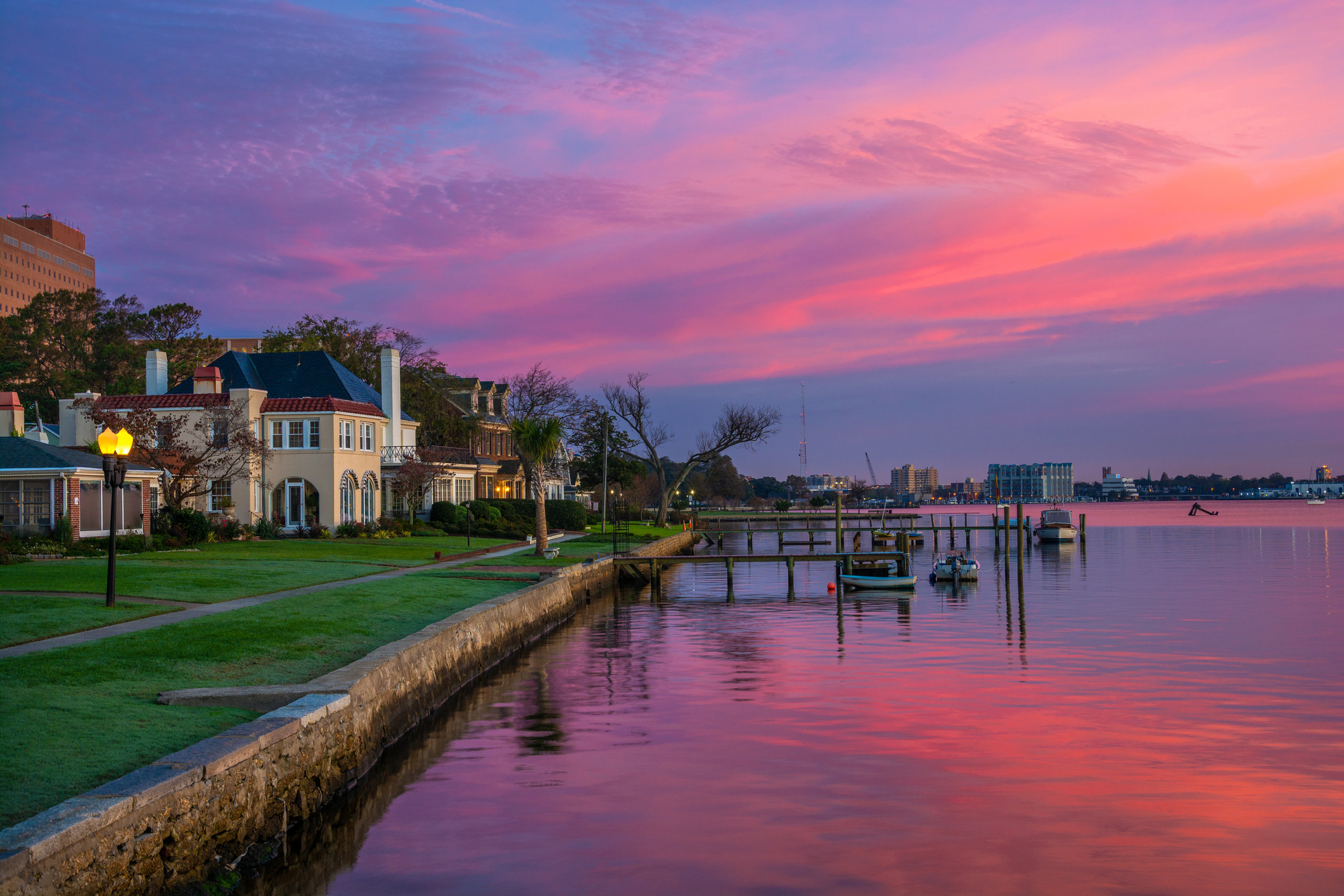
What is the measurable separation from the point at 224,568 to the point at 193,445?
20.9m

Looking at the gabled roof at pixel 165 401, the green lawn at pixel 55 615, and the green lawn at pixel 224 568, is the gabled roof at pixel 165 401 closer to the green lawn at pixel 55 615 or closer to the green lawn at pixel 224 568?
the green lawn at pixel 224 568

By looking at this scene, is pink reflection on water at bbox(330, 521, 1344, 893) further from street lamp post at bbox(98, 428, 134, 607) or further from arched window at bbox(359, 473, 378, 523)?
arched window at bbox(359, 473, 378, 523)

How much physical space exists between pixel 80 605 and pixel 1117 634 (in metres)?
29.2

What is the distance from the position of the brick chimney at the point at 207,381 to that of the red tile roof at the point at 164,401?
2.35 ft

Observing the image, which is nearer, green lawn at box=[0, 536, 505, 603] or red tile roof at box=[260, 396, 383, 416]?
green lawn at box=[0, 536, 505, 603]

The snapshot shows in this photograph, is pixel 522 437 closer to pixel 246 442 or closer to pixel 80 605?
pixel 246 442

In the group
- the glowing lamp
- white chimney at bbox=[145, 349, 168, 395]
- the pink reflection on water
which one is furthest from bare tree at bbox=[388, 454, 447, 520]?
the glowing lamp

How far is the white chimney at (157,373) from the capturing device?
53.9 metres

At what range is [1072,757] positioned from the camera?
55.3ft

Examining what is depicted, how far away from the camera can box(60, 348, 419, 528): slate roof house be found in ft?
161

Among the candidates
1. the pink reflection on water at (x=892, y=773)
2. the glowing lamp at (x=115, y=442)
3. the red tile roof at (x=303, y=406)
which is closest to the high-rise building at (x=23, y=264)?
the red tile roof at (x=303, y=406)

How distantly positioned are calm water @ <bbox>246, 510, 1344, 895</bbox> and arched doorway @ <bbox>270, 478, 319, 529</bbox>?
23.3 m

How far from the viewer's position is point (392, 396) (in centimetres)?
5925

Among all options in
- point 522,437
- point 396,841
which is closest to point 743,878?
point 396,841
